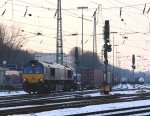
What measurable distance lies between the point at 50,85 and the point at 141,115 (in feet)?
97.3

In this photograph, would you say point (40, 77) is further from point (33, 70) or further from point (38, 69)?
point (33, 70)

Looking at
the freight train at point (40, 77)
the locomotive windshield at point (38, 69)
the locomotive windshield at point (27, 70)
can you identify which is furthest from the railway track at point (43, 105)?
the locomotive windshield at point (27, 70)

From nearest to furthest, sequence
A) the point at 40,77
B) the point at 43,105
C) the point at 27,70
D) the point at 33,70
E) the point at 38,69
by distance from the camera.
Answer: the point at 43,105
the point at 40,77
the point at 38,69
the point at 33,70
the point at 27,70

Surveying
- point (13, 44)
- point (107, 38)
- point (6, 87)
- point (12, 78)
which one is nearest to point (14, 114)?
point (107, 38)

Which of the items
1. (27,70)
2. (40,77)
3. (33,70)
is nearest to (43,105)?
(40,77)

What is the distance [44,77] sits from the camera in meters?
46.5

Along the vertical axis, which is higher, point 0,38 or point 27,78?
point 0,38

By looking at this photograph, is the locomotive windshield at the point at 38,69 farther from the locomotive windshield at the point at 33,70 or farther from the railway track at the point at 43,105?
the railway track at the point at 43,105

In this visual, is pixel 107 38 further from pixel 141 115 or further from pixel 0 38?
pixel 0 38

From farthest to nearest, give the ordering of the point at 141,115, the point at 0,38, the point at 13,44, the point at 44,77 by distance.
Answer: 1. the point at 13,44
2. the point at 0,38
3. the point at 44,77
4. the point at 141,115

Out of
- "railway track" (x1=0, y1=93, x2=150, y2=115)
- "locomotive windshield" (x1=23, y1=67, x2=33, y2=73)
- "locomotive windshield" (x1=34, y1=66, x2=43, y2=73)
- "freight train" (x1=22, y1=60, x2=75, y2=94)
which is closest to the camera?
"railway track" (x1=0, y1=93, x2=150, y2=115)

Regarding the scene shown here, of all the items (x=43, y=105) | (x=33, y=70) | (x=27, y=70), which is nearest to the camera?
(x=43, y=105)

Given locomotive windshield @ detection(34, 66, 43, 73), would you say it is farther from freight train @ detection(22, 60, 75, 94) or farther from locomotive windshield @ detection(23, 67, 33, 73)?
locomotive windshield @ detection(23, 67, 33, 73)

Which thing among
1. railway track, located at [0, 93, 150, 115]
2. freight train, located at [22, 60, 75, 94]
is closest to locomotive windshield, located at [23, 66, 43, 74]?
freight train, located at [22, 60, 75, 94]
